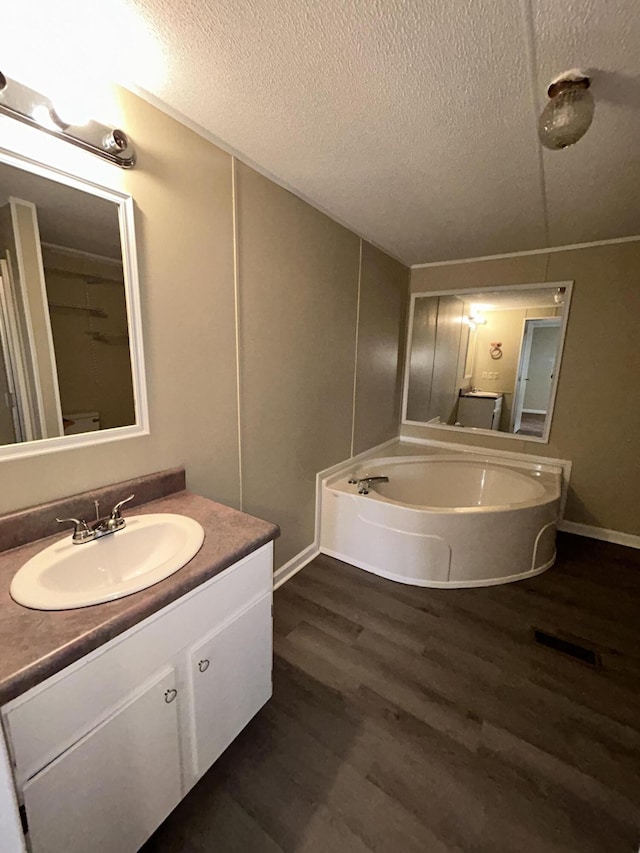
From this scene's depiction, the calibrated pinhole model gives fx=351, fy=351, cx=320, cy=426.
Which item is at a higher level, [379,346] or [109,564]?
[379,346]

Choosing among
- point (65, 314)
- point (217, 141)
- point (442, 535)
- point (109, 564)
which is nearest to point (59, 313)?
point (65, 314)

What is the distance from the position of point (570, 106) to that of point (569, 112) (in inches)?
0.6

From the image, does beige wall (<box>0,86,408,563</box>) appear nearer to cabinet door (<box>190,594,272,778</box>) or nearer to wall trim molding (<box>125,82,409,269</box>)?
wall trim molding (<box>125,82,409,269</box>)

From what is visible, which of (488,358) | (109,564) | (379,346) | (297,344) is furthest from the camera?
(488,358)

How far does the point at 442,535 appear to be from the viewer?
2.15m

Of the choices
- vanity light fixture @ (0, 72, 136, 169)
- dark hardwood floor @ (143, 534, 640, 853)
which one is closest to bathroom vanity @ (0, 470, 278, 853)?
dark hardwood floor @ (143, 534, 640, 853)

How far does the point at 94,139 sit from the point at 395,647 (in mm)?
2386

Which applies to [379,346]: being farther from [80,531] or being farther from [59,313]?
[80,531]

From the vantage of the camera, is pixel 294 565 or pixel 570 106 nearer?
pixel 570 106

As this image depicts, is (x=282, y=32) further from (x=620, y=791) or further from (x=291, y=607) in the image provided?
(x=620, y=791)

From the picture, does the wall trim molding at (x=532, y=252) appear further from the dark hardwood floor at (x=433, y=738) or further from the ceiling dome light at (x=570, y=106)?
the dark hardwood floor at (x=433, y=738)

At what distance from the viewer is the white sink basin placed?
0.84 metres

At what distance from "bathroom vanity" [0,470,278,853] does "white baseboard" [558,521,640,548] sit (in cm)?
282

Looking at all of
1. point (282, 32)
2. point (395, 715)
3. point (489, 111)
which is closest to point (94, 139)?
point (282, 32)
